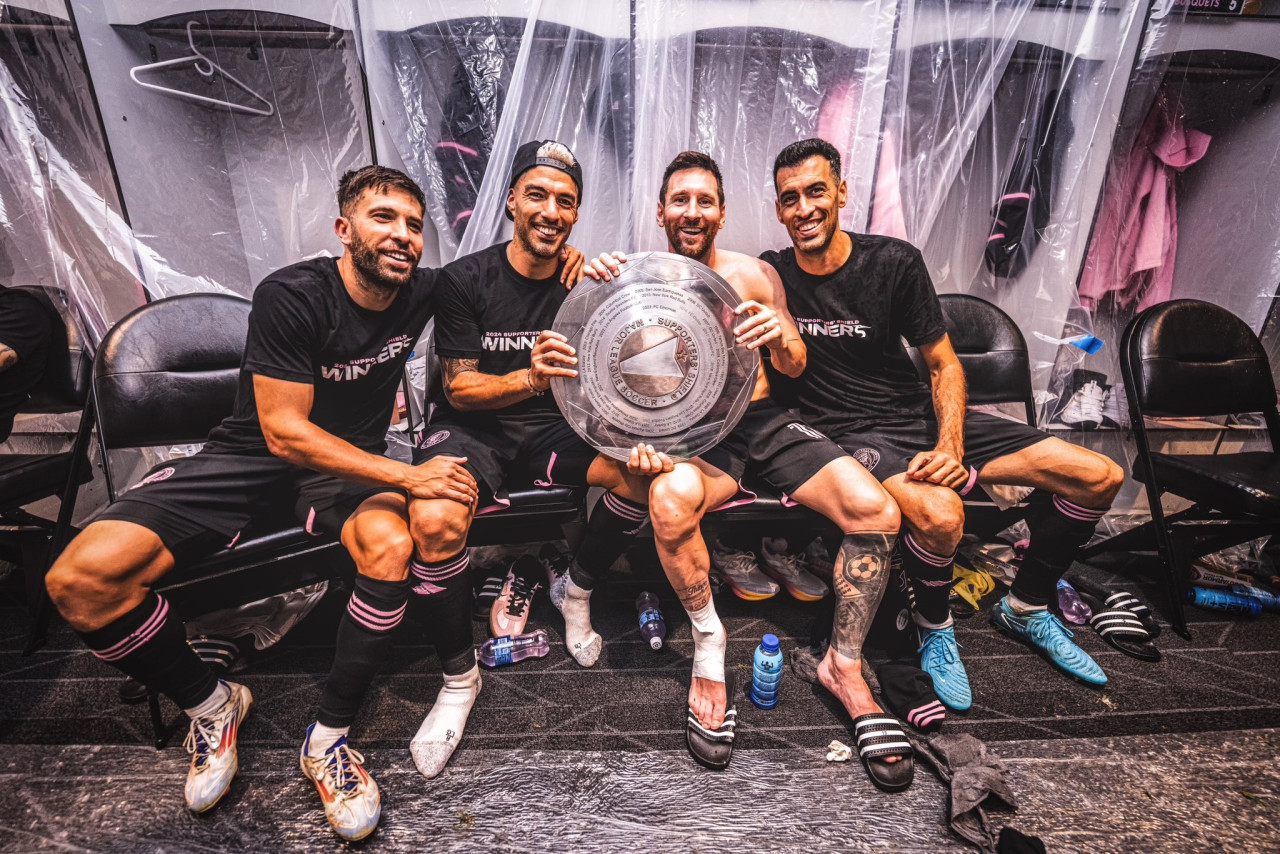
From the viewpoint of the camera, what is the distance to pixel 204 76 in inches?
85.3

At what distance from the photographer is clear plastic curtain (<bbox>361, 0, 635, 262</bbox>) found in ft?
6.94

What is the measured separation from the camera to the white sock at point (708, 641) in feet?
5.23

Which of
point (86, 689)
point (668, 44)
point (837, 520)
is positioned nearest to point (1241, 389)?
point (837, 520)

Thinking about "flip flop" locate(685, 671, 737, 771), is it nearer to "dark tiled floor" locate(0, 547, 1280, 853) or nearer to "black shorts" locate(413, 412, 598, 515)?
"dark tiled floor" locate(0, 547, 1280, 853)

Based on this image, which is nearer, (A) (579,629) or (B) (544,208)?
(B) (544,208)

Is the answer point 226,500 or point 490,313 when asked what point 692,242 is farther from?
point 226,500

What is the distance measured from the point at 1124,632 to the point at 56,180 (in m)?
4.25

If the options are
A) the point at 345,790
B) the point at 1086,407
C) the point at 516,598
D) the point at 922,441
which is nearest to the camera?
the point at 345,790

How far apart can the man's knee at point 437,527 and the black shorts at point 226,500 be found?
167 millimetres

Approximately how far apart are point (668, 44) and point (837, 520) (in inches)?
74.7

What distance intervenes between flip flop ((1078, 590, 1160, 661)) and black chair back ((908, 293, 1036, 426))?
75 centimetres

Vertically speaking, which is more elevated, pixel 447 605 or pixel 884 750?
pixel 447 605

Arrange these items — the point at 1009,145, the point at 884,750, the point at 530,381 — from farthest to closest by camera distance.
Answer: the point at 1009,145, the point at 530,381, the point at 884,750

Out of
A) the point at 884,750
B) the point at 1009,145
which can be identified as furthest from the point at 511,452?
the point at 1009,145
